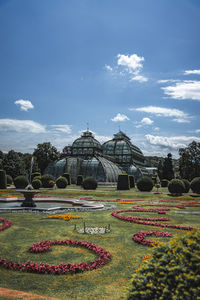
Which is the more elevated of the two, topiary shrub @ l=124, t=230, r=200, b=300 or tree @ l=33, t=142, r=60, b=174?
tree @ l=33, t=142, r=60, b=174

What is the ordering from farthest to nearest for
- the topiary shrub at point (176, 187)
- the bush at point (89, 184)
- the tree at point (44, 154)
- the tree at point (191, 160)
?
the tree at point (44, 154)
the tree at point (191, 160)
the bush at point (89, 184)
the topiary shrub at point (176, 187)

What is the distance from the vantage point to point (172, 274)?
2896 mm

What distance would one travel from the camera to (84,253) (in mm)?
6988

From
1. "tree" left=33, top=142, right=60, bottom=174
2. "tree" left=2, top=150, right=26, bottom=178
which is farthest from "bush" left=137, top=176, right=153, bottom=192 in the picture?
"tree" left=33, top=142, right=60, bottom=174

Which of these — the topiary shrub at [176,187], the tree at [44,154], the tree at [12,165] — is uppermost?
the tree at [44,154]

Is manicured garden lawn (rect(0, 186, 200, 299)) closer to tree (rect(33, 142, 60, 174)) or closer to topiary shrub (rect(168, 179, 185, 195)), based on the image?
topiary shrub (rect(168, 179, 185, 195))

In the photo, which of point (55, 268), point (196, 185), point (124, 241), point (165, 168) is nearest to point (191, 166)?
point (165, 168)

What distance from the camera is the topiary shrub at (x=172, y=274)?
2.75 meters

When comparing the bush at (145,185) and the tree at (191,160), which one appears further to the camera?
the tree at (191,160)

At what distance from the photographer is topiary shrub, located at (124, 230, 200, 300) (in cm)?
275

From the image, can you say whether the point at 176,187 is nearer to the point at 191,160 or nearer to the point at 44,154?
the point at 191,160

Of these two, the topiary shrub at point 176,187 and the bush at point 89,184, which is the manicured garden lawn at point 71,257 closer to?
the topiary shrub at point 176,187

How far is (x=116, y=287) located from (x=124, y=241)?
339 cm

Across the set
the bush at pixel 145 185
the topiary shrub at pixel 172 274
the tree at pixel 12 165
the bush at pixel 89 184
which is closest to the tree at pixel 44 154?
the tree at pixel 12 165
